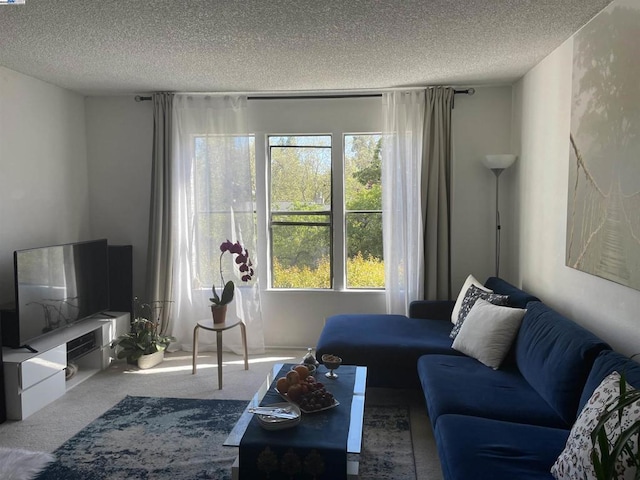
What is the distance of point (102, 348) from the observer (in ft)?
14.4

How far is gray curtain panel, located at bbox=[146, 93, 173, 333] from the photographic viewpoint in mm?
4840

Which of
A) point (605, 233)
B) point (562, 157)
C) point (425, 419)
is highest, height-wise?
point (562, 157)

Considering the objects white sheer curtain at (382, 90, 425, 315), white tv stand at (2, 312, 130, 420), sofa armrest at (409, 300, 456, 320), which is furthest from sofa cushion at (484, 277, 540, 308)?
white tv stand at (2, 312, 130, 420)

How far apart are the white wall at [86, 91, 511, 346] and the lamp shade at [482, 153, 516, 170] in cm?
38

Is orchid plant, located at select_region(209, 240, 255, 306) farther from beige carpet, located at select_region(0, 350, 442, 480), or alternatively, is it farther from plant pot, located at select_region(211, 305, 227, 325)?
beige carpet, located at select_region(0, 350, 442, 480)

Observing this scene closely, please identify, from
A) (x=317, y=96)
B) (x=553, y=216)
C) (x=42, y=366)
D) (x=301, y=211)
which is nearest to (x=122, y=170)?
(x=301, y=211)

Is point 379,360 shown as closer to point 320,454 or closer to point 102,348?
point 320,454

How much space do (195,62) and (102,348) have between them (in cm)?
255

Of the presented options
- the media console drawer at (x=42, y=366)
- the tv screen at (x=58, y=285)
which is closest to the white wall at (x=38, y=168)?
the tv screen at (x=58, y=285)

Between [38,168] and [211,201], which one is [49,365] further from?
[211,201]

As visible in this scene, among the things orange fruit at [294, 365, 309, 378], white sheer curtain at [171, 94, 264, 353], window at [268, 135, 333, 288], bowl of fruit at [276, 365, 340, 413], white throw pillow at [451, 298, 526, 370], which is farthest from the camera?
window at [268, 135, 333, 288]

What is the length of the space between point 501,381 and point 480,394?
0.28 m

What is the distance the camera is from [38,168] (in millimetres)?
4367

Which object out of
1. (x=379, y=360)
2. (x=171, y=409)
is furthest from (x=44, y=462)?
(x=379, y=360)
